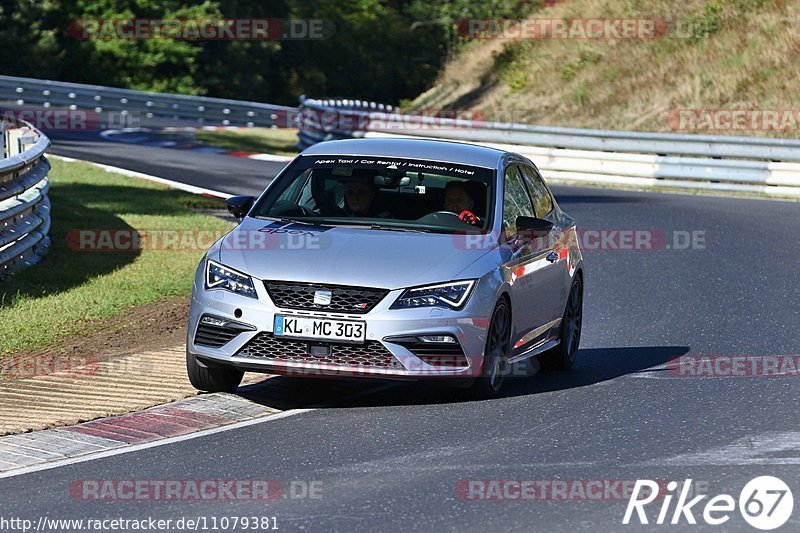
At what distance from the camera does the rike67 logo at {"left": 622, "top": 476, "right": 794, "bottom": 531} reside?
6.45 metres

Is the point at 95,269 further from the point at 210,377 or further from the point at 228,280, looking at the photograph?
the point at 228,280

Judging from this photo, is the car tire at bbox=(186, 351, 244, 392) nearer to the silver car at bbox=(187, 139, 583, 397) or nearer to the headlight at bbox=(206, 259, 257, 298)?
the silver car at bbox=(187, 139, 583, 397)

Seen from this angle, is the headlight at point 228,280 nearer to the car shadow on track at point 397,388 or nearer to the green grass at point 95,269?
the car shadow on track at point 397,388

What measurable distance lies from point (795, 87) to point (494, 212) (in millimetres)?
27238

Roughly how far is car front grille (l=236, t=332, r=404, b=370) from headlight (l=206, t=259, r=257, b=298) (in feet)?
Result: 1.01

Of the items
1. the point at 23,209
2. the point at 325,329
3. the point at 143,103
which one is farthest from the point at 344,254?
the point at 143,103

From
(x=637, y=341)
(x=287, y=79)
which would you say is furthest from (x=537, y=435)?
(x=287, y=79)

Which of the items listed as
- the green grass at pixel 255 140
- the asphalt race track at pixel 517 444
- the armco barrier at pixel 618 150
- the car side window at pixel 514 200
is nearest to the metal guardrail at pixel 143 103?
the green grass at pixel 255 140

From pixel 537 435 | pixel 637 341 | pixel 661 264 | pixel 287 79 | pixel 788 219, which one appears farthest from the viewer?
pixel 287 79

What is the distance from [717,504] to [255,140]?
32.3 metres

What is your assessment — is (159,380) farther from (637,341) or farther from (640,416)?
(637,341)

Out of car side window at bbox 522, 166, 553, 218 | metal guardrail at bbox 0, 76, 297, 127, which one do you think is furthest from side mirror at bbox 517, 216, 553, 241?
metal guardrail at bbox 0, 76, 297, 127

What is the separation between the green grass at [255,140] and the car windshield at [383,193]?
2326cm

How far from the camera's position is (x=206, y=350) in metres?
9.09
